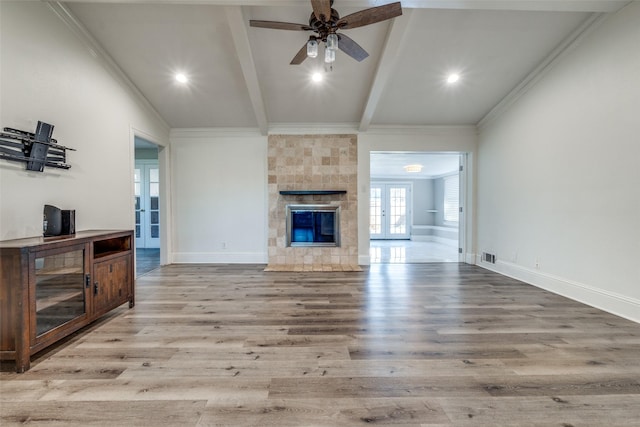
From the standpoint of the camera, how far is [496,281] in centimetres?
376

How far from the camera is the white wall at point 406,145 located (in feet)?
16.0

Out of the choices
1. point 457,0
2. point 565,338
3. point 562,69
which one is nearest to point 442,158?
point 562,69

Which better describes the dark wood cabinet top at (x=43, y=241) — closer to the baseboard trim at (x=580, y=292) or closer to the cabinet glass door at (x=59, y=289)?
the cabinet glass door at (x=59, y=289)

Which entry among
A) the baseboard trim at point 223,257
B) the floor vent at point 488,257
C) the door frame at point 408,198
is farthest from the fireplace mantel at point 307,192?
the door frame at point 408,198

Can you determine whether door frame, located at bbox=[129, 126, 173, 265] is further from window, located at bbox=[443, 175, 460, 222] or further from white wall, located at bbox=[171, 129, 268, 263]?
window, located at bbox=[443, 175, 460, 222]

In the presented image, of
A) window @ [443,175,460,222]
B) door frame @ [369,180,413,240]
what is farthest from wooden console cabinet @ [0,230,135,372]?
window @ [443,175,460,222]

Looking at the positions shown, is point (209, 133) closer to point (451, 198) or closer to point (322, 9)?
point (322, 9)

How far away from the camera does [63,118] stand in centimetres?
278

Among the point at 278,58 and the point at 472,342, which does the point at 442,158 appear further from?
the point at 472,342

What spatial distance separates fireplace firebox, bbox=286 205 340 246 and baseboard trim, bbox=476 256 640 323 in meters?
2.85

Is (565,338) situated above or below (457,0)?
below

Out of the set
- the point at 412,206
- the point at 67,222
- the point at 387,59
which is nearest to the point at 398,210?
the point at 412,206

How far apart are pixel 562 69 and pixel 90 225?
595 centimetres

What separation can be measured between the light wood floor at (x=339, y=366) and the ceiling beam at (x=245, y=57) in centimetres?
281
